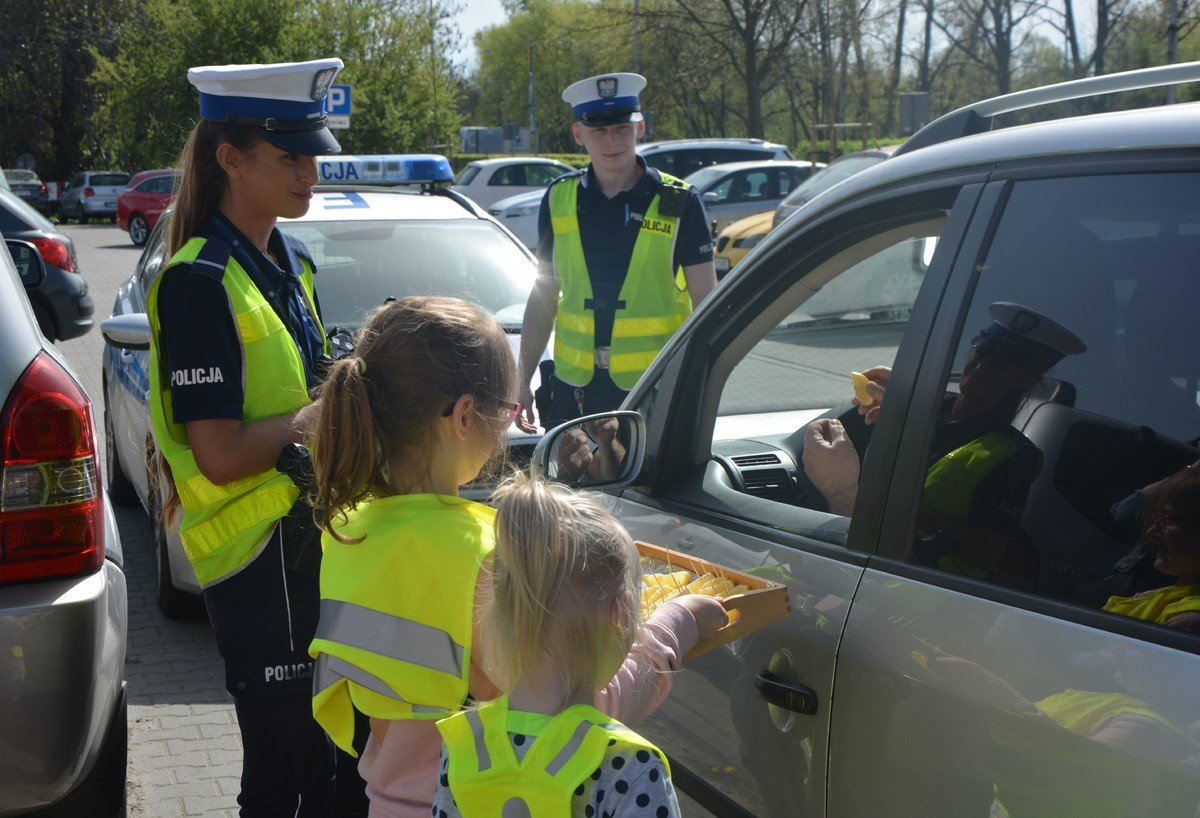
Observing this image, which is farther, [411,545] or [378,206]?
[378,206]

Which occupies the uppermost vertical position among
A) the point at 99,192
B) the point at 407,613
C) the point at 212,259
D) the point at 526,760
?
the point at 99,192

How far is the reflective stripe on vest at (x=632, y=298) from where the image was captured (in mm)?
4473

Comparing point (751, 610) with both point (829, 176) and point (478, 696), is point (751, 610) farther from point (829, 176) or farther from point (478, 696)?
point (829, 176)

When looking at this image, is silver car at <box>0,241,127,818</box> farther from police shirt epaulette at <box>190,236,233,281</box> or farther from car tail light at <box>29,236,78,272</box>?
car tail light at <box>29,236,78,272</box>

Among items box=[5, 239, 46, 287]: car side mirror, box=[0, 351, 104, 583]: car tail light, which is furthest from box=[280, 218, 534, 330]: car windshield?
box=[0, 351, 104, 583]: car tail light

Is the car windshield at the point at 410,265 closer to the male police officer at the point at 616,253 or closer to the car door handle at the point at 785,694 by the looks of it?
the male police officer at the point at 616,253

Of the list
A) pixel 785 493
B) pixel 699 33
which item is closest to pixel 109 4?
pixel 699 33

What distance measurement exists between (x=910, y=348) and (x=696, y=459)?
0.79m

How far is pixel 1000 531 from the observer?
5.65 feet

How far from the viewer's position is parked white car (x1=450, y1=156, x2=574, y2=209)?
2328 centimetres

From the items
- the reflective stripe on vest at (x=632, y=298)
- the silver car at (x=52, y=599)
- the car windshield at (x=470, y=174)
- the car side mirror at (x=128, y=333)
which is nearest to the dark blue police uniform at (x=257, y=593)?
the silver car at (x=52, y=599)

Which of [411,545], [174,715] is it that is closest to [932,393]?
[411,545]

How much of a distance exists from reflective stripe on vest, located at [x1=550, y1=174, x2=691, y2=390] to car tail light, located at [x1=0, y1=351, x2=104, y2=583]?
1.99m

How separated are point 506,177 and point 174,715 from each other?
781 inches
